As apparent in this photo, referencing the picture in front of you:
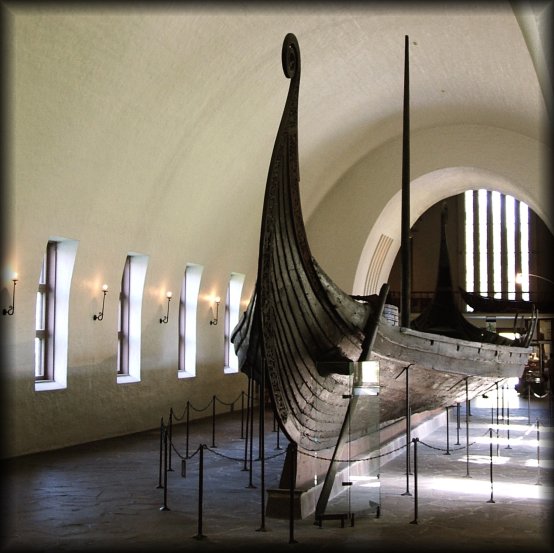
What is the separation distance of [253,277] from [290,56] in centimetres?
1316

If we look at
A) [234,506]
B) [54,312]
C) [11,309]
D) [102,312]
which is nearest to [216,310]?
[102,312]

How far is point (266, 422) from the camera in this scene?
18.9m

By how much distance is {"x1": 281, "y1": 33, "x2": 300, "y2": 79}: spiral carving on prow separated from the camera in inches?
340

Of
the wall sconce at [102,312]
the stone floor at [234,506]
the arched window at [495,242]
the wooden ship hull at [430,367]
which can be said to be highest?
the arched window at [495,242]

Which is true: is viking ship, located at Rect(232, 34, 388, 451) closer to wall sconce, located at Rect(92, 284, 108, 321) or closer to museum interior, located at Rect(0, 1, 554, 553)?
museum interior, located at Rect(0, 1, 554, 553)

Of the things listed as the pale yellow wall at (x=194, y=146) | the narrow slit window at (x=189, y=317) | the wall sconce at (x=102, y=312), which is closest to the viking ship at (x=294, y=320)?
the pale yellow wall at (x=194, y=146)

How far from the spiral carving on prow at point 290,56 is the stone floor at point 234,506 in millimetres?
3963

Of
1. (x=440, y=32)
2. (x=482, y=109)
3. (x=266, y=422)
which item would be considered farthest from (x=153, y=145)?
(x=482, y=109)

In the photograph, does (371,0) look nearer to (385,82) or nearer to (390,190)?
(385,82)

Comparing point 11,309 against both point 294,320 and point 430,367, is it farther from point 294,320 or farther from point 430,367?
point 430,367

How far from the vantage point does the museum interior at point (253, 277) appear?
865cm

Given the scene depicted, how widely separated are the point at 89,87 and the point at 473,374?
7.10 metres

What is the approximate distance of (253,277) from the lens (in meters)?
21.7

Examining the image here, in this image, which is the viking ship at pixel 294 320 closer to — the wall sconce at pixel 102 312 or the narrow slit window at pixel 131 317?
the wall sconce at pixel 102 312
